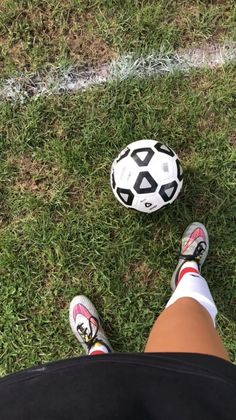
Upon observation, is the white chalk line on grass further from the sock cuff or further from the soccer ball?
the sock cuff

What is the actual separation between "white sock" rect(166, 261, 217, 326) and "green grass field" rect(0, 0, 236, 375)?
159mm

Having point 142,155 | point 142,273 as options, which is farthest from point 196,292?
point 142,155

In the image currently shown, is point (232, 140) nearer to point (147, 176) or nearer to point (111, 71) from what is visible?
point (147, 176)

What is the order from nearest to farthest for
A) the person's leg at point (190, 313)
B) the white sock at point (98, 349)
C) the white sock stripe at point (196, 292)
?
the person's leg at point (190, 313), the white sock stripe at point (196, 292), the white sock at point (98, 349)

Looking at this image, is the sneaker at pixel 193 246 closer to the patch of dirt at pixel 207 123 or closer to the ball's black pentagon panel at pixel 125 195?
the ball's black pentagon panel at pixel 125 195

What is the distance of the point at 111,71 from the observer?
10.2ft

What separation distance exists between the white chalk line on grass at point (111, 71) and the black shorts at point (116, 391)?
1904 millimetres

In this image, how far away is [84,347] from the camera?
115 inches

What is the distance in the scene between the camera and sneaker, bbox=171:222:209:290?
290 cm

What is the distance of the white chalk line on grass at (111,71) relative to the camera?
10.1 feet

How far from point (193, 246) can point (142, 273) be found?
0.34m

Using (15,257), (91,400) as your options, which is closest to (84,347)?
(15,257)

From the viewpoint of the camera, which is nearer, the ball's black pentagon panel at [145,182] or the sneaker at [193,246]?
the ball's black pentagon panel at [145,182]

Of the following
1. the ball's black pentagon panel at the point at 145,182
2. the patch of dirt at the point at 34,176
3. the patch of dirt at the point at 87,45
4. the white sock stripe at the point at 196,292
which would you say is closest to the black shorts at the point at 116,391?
the white sock stripe at the point at 196,292
